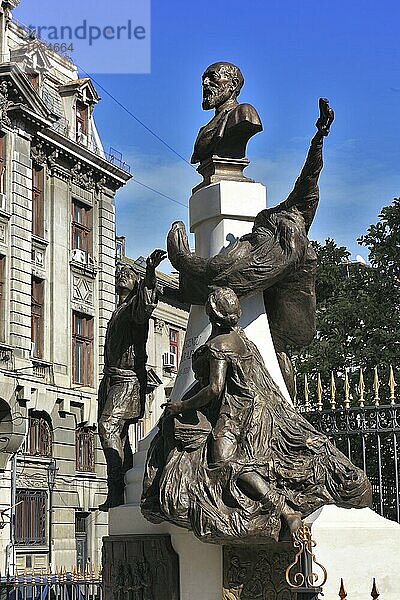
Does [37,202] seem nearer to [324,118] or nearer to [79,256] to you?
[79,256]

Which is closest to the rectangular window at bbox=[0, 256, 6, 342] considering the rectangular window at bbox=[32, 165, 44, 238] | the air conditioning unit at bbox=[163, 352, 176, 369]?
the rectangular window at bbox=[32, 165, 44, 238]

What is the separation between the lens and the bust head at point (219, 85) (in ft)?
29.2

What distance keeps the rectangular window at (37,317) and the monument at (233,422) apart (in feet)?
63.9

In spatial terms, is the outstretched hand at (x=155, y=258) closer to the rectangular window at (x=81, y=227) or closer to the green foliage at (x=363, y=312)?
the green foliage at (x=363, y=312)

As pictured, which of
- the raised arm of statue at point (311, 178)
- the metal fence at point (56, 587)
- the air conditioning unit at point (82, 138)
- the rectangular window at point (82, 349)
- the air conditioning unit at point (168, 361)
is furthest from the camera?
the air conditioning unit at point (168, 361)

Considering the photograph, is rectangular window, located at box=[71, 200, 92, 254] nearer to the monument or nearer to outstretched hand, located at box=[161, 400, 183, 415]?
the monument

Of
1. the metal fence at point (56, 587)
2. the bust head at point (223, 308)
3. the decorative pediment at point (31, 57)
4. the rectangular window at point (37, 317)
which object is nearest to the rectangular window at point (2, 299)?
the rectangular window at point (37, 317)

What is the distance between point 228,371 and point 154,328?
29.8 metres

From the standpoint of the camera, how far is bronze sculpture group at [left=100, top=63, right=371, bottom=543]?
22.2 feet

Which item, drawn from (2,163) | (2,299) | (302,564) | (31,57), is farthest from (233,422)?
(31,57)

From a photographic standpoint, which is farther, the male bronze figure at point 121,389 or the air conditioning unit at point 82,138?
the air conditioning unit at point 82,138

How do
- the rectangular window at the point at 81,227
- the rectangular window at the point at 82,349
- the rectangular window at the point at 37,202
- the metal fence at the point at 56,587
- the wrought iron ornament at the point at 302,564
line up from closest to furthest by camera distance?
the wrought iron ornament at the point at 302,564 → the metal fence at the point at 56,587 → the rectangular window at the point at 37,202 → the rectangular window at the point at 82,349 → the rectangular window at the point at 81,227

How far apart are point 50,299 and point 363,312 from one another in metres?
9.45

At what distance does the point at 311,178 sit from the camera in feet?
26.4
